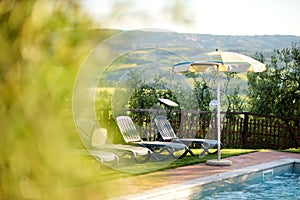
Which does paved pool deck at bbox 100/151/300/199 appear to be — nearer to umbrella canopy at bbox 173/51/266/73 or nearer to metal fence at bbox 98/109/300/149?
umbrella canopy at bbox 173/51/266/73

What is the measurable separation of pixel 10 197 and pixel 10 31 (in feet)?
0.88

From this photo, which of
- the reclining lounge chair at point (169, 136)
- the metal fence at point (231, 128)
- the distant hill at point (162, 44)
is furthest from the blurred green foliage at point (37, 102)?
the metal fence at point (231, 128)

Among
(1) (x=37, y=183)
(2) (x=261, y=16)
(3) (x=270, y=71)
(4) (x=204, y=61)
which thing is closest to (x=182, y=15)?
(1) (x=37, y=183)

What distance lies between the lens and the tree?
1547 cm

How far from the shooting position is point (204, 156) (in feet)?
32.3

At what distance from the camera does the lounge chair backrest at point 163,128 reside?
10261mm

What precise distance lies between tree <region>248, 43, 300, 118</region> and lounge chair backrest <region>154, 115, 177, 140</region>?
5918 mm

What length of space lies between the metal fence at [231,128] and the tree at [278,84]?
4.64 ft

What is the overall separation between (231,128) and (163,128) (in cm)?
299

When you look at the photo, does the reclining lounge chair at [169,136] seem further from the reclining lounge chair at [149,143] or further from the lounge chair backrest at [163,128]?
the reclining lounge chair at [149,143]

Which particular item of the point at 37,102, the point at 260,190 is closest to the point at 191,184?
the point at 260,190

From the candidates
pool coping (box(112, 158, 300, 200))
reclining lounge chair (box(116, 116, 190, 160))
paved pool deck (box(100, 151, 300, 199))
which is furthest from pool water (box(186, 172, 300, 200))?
reclining lounge chair (box(116, 116, 190, 160))

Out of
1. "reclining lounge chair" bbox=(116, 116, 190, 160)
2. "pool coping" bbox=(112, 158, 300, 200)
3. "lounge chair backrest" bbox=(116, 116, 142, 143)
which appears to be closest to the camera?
"pool coping" bbox=(112, 158, 300, 200)

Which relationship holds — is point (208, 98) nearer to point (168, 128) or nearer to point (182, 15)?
point (168, 128)
